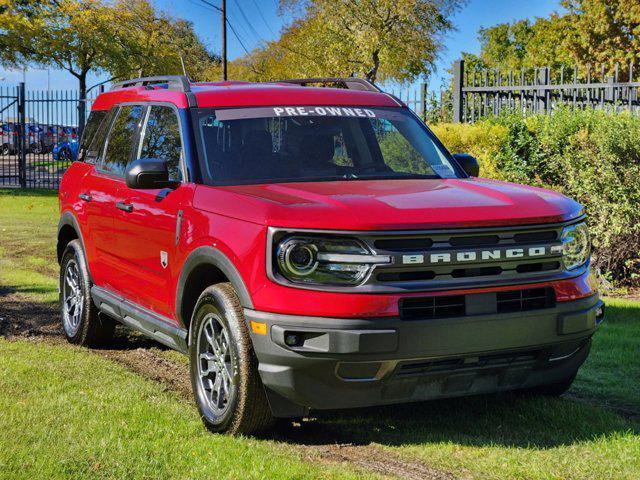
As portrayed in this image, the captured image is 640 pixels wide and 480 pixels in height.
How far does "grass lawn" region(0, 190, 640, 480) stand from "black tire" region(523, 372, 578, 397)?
0.26 feet

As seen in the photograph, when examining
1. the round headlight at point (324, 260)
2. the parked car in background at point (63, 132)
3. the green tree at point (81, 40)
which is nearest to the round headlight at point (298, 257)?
the round headlight at point (324, 260)

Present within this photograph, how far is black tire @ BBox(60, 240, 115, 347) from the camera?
7.26 meters

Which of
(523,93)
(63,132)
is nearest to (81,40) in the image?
(63,132)

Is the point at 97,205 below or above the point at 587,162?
below

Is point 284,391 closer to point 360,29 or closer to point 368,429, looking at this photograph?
point 368,429

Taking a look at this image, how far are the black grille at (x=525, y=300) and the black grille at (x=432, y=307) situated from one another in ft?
0.79

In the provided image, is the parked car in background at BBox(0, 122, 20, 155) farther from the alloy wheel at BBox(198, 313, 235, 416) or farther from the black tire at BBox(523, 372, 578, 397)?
the black tire at BBox(523, 372, 578, 397)

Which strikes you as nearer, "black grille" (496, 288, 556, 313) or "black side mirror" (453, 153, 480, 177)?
"black grille" (496, 288, 556, 313)

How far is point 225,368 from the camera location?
5.00 m

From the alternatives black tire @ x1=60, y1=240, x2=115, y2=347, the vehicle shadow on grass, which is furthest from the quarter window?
the vehicle shadow on grass

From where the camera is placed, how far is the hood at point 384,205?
4.45 m

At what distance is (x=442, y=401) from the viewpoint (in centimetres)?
583

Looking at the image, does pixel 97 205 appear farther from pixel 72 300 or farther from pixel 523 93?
pixel 523 93

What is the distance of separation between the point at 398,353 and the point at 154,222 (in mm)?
2116
